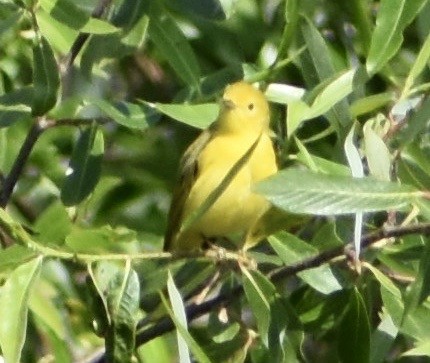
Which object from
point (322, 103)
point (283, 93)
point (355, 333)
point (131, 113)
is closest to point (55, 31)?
point (131, 113)

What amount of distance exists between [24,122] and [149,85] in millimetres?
747

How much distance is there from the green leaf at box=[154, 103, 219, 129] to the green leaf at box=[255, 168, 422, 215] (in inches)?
19.6

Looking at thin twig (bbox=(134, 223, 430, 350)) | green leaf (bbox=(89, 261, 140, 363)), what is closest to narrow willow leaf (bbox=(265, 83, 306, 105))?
thin twig (bbox=(134, 223, 430, 350))

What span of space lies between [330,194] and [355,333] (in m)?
0.55

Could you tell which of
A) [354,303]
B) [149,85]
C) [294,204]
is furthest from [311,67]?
[149,85]

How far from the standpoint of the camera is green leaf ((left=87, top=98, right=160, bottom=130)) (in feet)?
10.3

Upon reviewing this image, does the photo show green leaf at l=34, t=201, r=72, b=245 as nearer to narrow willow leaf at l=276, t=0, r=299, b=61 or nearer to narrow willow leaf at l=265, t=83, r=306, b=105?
narrow willow leaf at l=265, t=83, r=306, b=105

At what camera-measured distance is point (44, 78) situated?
10.4 feet

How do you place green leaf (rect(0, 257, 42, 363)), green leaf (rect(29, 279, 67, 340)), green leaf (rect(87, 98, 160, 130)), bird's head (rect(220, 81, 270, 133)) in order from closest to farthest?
green leaf (rect(0, 257, 42, 363))
green leaf (rect(87, 98, 160, 130))
green leaf (rect(29, 279, 67, 340))
bird's head (rect(220, 81, 270, 133))

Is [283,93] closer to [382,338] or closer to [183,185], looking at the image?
[382,338]

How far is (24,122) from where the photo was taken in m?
4.26

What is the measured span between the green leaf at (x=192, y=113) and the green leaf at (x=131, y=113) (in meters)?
0.10

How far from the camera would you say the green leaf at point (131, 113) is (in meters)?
3.14

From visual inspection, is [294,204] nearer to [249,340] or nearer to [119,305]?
[119,305]
